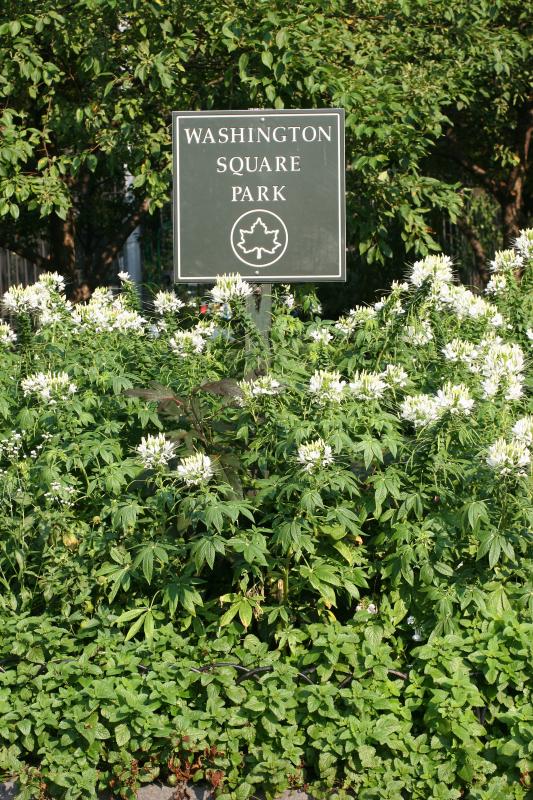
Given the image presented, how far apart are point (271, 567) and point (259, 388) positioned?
634 millimetres

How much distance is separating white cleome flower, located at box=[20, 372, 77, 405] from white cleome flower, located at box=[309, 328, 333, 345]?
1.04 m

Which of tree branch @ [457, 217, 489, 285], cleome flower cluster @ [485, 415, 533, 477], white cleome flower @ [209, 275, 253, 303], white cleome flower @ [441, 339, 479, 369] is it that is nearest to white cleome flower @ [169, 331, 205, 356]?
white cleome flower @ [209, 275, 253, 303]

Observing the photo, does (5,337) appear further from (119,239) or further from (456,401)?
(119,239)

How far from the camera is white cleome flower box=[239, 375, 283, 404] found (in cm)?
367

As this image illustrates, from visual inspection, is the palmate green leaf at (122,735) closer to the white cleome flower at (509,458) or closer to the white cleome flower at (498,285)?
the white cleome flower at (509,458)

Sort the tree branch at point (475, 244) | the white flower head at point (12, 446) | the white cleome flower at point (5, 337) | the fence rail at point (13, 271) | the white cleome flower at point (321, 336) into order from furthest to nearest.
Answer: the fence rail at point (13, 271) < the tree branch at point (475, 244) < the white cleome flower at point (5, 337) < the white cleome flower at point (321, 336) < the white flower head at point (12, 446)

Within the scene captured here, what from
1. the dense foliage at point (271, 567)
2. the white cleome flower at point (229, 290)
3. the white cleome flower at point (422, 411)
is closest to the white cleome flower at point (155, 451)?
the dense foliage at point (271, 567)

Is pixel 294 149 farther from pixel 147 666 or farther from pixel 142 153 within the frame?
pixel 142 153

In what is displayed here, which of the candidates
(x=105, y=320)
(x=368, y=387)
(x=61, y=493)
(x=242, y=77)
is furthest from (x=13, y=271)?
(x=368, y=387)

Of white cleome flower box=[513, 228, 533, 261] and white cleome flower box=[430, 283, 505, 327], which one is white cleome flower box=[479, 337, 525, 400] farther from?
white cleome flower box=[513, 228, 533, 261]

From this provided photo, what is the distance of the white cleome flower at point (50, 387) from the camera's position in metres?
3.93

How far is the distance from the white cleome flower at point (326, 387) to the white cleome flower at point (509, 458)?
568 millimetres

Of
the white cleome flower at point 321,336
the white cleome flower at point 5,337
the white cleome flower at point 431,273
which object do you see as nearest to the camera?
the white cleome flower at point 431,273

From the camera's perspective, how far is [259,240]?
4.58 meters
